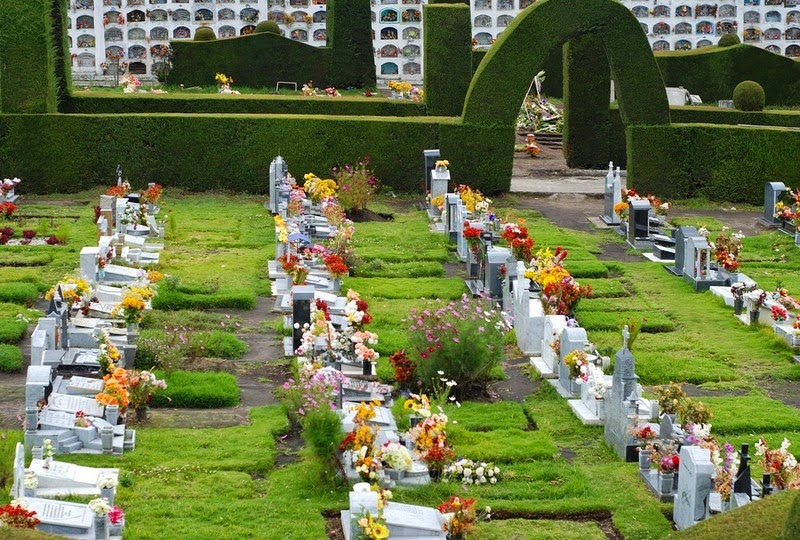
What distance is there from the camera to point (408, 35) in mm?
52719

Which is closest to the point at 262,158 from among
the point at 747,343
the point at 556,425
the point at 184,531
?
the point at 747,343

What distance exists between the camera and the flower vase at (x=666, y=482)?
14930mm

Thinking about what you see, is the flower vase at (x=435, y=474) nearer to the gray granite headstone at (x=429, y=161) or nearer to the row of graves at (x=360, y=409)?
the row of graves at (x=360, y=409)

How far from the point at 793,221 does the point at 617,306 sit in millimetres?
7244

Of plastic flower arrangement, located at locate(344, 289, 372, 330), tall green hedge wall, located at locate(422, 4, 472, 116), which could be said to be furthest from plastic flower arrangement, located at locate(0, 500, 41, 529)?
tall green hedge wall, located at locate(422, 4, 472, 116)

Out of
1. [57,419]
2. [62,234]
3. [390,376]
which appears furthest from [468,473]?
[62,234]

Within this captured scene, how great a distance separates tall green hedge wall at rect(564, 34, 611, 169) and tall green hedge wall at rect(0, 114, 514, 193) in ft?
14.6

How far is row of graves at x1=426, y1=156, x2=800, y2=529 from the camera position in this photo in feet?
46.3

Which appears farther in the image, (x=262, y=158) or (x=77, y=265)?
(x=262, y=158)

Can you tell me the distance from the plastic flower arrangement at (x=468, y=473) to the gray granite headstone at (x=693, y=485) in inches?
81.2

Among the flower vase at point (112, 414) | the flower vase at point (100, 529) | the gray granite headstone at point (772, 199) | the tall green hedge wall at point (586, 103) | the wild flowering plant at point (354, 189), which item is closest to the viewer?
the flower vase at point (100, 529)

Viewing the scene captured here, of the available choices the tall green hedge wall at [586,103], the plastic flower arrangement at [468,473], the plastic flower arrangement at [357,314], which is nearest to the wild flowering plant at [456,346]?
the plastic flower arrangement at [357,314]

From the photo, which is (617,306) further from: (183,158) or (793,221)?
(183,158)

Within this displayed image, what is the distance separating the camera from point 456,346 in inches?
725
